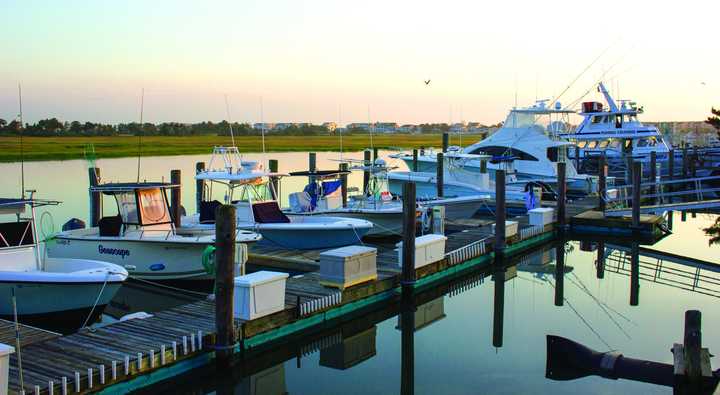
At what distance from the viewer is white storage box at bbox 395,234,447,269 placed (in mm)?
16769

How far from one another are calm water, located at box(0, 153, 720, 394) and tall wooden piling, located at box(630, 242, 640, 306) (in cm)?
17

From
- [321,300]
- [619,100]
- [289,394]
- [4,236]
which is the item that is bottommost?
[289,394]

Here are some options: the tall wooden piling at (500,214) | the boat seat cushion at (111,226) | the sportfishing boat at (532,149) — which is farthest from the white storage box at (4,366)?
the sportfishing boat at (532,149)

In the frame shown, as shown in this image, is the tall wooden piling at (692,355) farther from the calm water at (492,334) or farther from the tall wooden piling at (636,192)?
the tall wooden piling at (636,192)

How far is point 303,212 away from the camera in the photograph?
24.0 m

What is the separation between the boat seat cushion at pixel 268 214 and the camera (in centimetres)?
2111

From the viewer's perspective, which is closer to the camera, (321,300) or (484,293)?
(321,300)

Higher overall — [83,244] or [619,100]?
[619,100]

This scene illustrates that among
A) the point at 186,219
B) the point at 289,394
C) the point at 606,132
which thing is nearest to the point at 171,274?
the point at 186,219

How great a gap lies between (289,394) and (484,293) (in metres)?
7.96

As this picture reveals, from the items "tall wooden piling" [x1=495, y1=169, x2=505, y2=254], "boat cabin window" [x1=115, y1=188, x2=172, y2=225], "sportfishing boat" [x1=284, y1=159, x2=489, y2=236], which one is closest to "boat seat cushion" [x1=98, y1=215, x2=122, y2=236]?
"boat cabin window" [x1=115, y1=188, x2=172, y2=225]

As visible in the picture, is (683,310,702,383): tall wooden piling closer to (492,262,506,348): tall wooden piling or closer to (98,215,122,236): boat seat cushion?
(492,262,506,348): tall wooden piling

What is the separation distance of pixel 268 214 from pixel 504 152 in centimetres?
2041

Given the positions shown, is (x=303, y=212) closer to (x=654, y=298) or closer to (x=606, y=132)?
(x=654, y=298)
